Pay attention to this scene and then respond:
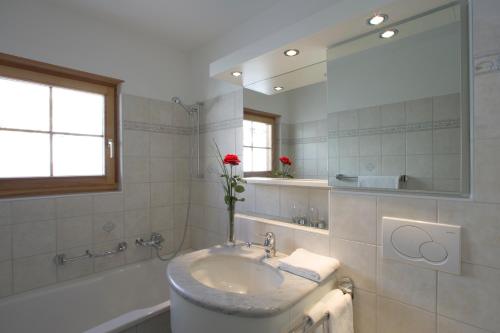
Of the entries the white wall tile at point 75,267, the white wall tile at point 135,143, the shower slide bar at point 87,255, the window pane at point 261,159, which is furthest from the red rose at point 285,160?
the white wall tile at point 75,267

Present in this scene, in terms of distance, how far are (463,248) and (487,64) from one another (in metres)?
0.68

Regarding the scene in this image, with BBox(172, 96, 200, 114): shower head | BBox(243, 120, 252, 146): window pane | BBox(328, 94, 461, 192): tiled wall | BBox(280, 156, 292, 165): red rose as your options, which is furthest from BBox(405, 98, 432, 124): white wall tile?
BBox(172, 96, 200, 114): shower head

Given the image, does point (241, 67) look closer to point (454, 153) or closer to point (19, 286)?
point (454, 153)

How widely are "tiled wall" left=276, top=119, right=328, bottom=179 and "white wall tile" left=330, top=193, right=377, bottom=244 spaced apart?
207 mm

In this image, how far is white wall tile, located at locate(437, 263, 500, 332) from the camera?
35.5 inches

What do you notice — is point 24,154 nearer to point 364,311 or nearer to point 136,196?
point 136,196

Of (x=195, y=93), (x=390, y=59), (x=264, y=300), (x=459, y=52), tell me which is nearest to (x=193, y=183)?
(x=195, y=93)

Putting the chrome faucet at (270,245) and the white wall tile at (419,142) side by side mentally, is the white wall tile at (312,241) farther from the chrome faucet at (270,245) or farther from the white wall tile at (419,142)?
the white wall tile at (419,142)

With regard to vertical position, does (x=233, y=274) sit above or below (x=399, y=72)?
below

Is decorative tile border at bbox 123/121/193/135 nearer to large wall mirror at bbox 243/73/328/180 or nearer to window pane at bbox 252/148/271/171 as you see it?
large wall mirror at bbox 243/73/328/180

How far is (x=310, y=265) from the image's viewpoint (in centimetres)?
119

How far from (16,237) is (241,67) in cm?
180

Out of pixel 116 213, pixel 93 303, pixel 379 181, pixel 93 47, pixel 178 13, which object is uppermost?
pixel 178 13

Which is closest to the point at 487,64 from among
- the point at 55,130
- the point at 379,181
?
the point at 379,181
